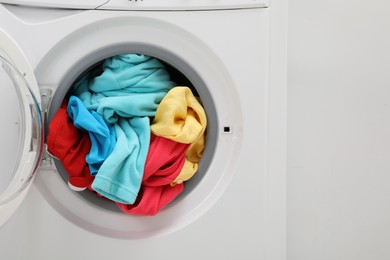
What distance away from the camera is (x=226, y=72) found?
700 millimetres

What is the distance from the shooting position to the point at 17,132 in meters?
0.66

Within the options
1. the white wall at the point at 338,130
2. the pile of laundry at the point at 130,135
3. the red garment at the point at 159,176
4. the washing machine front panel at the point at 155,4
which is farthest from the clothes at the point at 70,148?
the white wall at the point at 338,130

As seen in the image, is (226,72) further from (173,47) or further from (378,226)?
(378,226)

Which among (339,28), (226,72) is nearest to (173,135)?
(226,72)

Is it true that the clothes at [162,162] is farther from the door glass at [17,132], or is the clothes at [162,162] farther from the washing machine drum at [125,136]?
the door glass at [17,132]

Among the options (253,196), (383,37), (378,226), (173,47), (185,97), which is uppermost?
(383,37)

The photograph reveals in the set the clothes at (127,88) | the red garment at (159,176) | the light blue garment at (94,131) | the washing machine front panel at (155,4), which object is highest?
the washing machine front panel at (155,4)

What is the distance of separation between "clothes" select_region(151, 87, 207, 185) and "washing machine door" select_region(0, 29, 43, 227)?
275mm

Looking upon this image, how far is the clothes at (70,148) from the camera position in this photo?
659 millimetres

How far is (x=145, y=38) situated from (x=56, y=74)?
0.24 metres

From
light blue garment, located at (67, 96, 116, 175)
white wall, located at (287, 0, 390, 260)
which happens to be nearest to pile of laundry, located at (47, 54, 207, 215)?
light blue garment, located at (67, 96, 116, 175)

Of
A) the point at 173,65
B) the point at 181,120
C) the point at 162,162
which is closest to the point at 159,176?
the point at 162,162

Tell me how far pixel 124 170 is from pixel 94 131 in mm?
117

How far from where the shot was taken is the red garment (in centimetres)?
69
